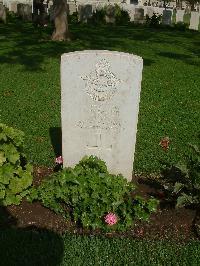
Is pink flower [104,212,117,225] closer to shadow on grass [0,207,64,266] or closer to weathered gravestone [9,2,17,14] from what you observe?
shadow on grass [0,207,64,266]

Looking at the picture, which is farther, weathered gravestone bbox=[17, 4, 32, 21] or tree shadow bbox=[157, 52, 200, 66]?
weathered gravestone bbox=[17, 4, 32, 21]

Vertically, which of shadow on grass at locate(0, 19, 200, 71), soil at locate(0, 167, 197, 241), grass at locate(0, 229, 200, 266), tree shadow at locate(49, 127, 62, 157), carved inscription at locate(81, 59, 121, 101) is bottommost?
grass at locate(0, 229, 200, 266)

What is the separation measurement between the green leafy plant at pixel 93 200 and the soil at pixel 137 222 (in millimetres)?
97

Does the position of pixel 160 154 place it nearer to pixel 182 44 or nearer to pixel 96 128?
pixel 96 128

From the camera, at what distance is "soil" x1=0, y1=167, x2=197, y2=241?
456 centimetres

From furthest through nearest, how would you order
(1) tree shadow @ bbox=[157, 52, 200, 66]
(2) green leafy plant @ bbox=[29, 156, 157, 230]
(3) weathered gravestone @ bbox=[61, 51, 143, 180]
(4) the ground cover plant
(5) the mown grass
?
(1) tree shadow @ bbox=[157, 52, 200, 66] < (5) the mown grass < (3) weathered gravestone @ bbox=[61, 51, 143, 180] < (2) green leafy plant @ bbox=[29, 156, 157, 230] < (4) the ground cover plant

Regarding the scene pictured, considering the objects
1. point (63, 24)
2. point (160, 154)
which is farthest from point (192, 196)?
point (63, 24)

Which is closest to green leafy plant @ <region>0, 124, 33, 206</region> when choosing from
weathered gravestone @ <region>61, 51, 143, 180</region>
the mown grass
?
weathered gravestone @ <region>61, 51, 143, 180</region>

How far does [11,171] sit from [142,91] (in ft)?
19.0

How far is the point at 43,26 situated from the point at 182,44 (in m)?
7.09

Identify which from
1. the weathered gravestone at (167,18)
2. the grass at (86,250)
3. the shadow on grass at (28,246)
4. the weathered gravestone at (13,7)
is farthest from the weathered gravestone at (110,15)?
the grass at (86,250)

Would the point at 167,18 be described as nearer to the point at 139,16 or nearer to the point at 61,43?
the point at 139,16

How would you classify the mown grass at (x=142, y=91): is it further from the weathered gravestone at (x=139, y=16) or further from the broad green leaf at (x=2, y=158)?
the weathered gravestone at (x=139, y=16)

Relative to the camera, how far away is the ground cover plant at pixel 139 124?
14.0 feet
